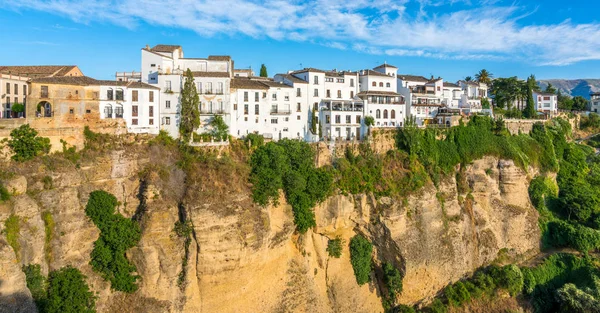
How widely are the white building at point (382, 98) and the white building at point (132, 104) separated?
1724 centimetres

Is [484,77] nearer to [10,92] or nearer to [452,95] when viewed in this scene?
[452,95]

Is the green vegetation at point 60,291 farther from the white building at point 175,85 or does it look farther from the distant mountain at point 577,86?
the distant mountain at point 577,86

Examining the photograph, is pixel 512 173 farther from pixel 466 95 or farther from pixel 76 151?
pixel 76 151

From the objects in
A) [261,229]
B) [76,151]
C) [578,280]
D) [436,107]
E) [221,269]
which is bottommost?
[578,280]

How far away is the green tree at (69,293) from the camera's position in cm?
2089

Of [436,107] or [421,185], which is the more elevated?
[436,107]

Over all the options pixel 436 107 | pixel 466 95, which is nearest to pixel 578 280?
pixel 436 107

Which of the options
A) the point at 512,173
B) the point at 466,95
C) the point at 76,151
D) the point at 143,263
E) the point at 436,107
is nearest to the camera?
the point at 143,263

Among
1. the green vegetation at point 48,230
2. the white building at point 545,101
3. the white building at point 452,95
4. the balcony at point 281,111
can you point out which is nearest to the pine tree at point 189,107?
the balcony at point 281,111

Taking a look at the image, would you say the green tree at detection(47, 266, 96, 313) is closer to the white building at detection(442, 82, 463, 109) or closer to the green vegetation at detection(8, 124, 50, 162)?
Result: the green vegetation at detection(8, 124, 50, 162)

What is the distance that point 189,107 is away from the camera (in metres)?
29.8

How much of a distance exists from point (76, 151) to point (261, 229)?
11.3m

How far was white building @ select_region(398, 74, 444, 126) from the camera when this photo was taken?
42.0 meters

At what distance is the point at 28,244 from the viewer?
66.1ft
